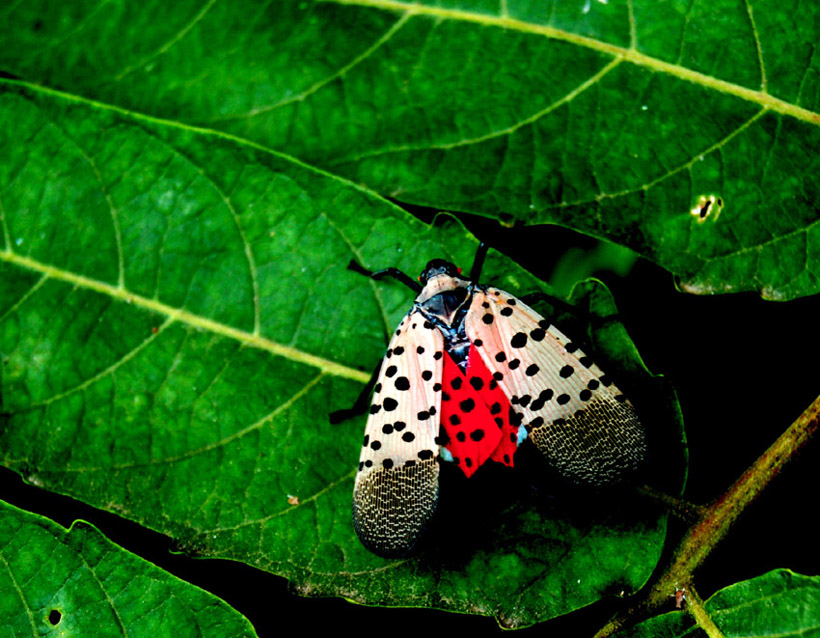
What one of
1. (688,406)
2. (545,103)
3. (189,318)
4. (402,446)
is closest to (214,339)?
(189,318)

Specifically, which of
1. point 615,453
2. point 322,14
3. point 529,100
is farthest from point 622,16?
point 615,453

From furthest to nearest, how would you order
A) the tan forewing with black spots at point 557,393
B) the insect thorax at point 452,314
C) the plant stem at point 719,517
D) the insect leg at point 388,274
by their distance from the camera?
1. the insect thorax at point 452,314
2. the insect leg at point 388,274
3. the tan forewing with black spots at point 557,393
4. the plant stem at point 719,517

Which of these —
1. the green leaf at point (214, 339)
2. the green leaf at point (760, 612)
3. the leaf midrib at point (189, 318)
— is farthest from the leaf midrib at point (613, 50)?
the green leaf at point (760, 612)

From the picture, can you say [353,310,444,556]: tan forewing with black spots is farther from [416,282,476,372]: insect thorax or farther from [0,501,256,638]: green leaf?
[0,501,256,638]: green leaf

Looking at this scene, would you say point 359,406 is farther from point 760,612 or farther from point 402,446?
point 760,612

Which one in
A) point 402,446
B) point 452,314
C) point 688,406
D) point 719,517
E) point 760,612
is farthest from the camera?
point 688,406

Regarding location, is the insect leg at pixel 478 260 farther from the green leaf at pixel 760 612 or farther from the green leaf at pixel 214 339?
the green leaf at pixel 760 612

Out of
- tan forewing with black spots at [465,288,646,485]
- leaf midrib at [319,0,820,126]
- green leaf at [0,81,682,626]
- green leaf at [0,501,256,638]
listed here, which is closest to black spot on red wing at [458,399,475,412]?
tan forewing with black spots at [465,288,646,485]

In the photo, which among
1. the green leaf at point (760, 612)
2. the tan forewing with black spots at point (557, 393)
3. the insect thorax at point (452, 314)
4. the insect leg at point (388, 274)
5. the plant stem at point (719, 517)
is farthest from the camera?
the insect thorax at point (452, 314)
